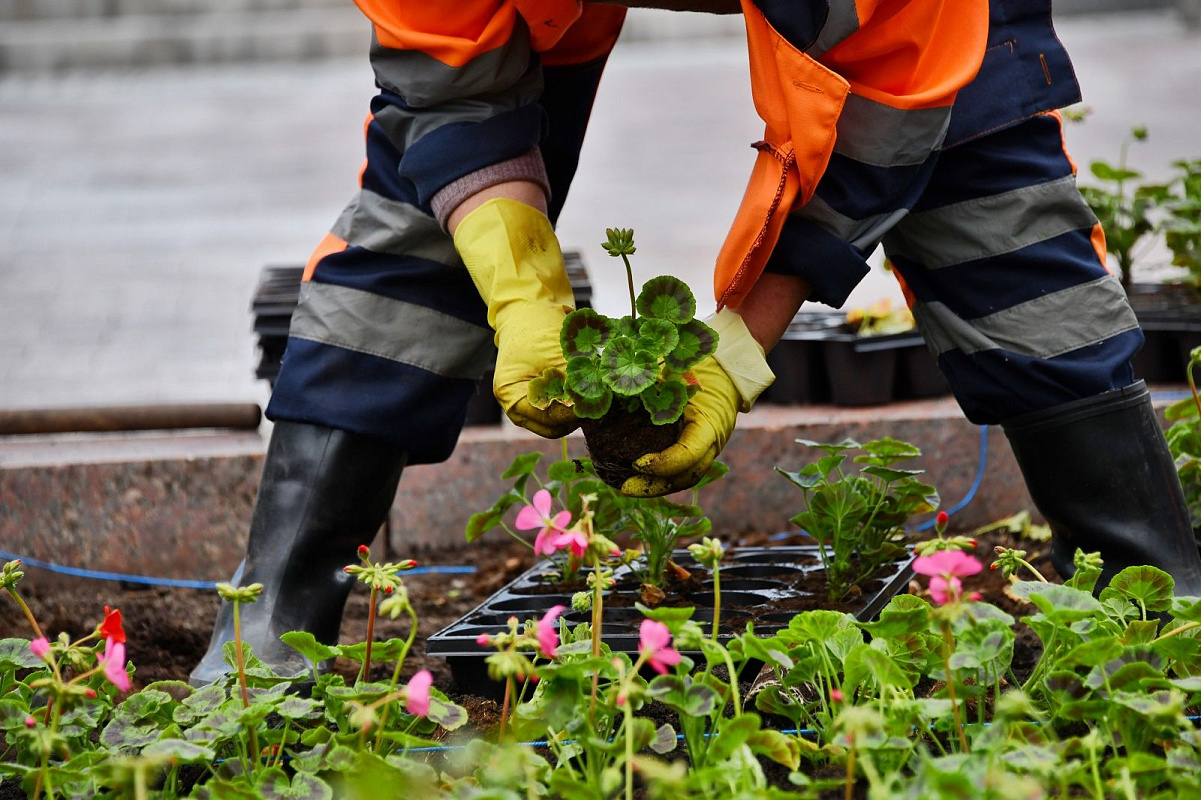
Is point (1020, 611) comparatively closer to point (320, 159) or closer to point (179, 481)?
point (179, 481)

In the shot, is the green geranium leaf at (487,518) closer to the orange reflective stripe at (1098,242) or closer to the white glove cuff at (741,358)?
the white glove cuff at (741,358)

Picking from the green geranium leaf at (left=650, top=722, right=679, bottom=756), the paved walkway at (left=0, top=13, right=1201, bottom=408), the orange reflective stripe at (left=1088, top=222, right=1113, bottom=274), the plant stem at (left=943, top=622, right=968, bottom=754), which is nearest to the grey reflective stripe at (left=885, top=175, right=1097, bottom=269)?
the orange reflective stripe at (left=1088, top=222, right=1113, bottom=274)

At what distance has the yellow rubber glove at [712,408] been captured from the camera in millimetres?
1452

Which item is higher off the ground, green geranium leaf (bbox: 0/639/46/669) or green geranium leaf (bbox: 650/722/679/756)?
green geranium leaf (bbox: 0/639/46/669)

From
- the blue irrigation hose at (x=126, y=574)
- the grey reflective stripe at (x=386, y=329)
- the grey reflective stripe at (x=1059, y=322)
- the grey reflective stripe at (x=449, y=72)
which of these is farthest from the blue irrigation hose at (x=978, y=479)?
the grey reflective stripe at (x=449, y=72)

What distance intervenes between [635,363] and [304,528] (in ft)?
2.14

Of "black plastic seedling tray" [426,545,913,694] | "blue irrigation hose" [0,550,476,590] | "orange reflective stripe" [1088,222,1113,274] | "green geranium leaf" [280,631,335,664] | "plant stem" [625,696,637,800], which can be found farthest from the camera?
"blue irrigation hose" [0,550,476,590]

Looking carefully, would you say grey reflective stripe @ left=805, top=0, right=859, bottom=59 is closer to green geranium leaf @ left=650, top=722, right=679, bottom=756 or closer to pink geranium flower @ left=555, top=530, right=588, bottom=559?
pink geranium flower @ left=555, top=530, right=588, bottom=559

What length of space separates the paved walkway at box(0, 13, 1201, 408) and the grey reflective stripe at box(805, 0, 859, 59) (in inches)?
95.5

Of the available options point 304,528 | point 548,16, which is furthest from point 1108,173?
point 304,528

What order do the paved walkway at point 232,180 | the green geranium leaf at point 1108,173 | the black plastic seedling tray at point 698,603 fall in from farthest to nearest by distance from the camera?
the paved walkway at point 232,180 < the green geranium leaf at point 1108,173 < the black plastic seedling tray at point 698,603

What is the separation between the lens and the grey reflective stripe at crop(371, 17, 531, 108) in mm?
1580

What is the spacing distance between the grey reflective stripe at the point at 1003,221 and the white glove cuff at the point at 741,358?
0.37 metres

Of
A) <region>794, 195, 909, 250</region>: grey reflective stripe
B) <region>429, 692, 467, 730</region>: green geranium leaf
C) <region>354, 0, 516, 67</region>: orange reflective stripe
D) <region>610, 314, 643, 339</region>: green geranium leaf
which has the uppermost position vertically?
<region>354, 0, 516, 67</region>: orange reflective stripe
